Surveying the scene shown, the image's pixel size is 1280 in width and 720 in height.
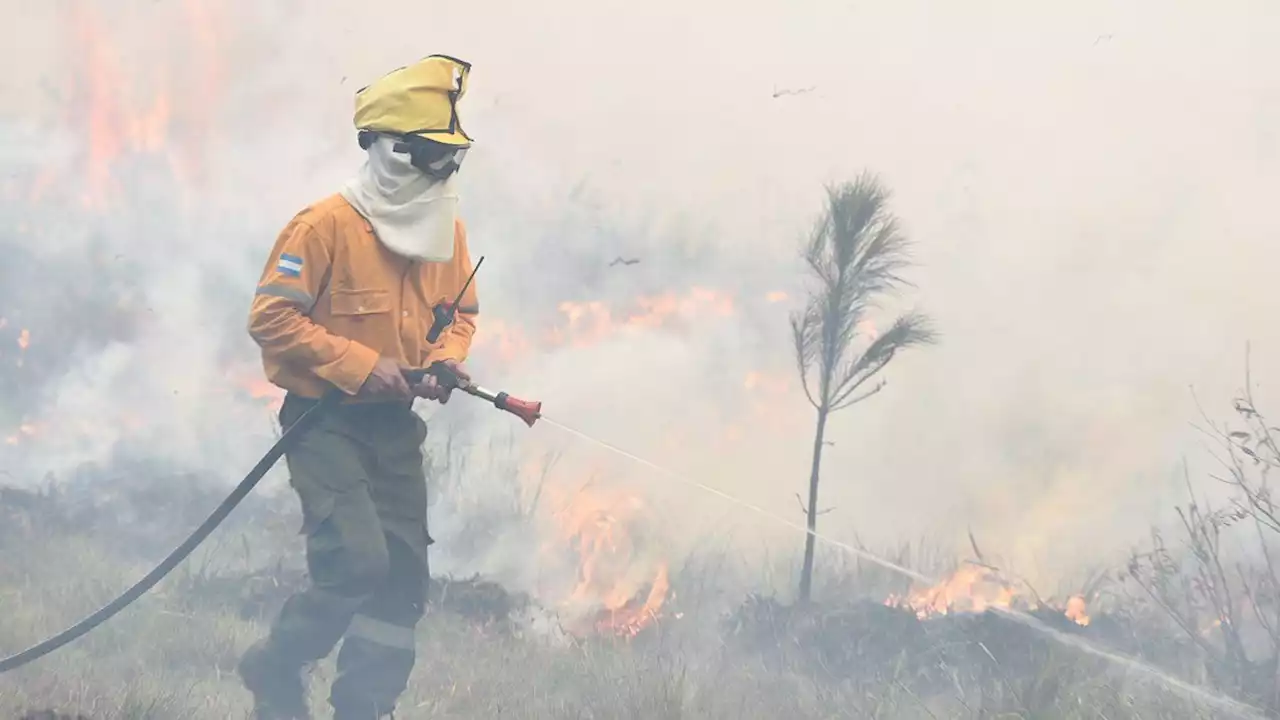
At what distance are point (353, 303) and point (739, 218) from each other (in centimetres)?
173

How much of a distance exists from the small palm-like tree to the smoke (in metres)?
0.06

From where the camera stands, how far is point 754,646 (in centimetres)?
475

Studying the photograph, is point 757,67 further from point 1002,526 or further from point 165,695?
point 165,695

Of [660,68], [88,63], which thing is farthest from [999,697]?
[88,63]

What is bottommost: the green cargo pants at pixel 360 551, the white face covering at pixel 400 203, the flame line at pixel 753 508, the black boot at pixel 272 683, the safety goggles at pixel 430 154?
the black boot at pixel 272 683

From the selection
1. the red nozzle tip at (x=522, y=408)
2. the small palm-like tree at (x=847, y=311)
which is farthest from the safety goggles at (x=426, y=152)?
the small palm-like tree at (x=847, y=311)

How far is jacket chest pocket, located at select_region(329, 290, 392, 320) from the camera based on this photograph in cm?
379

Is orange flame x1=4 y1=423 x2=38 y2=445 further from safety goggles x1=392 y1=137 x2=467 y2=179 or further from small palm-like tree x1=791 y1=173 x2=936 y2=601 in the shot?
small palm-like tree x1=791 y1=173 x2=936 y2=601

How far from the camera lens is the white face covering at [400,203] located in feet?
12.5

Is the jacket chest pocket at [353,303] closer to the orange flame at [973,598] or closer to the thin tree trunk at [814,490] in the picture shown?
the thin tree trunk at [814,490]

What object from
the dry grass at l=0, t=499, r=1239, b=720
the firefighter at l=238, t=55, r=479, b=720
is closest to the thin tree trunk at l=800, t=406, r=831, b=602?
the dry grass at l=0, t=499, r=1239, b=720

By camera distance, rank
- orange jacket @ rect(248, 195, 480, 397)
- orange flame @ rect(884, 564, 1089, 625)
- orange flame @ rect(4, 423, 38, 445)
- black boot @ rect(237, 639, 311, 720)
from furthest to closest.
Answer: orange flame @ rect(4, 423, 38, 445), orange flame @ rect(884, 564, 1089, 625), black boot @ rect(237, 639, 311, 720), orange jacket @ rect(248, 195, 480, 397)

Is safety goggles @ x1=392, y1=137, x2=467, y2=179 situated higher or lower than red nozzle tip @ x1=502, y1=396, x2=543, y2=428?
higher

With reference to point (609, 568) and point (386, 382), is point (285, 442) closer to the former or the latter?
point (386, 382)
